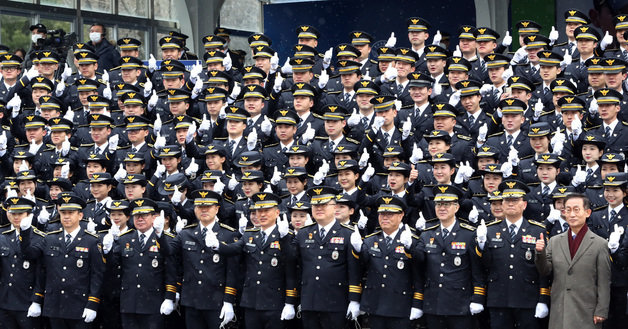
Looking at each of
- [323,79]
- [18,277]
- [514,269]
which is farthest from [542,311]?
[18,277]

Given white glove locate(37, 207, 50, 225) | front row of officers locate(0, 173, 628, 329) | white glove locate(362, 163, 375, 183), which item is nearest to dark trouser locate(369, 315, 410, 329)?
front row of officers locate(0, 173, 628, 329)

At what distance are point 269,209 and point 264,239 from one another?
33cm

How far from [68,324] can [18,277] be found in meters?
0.80

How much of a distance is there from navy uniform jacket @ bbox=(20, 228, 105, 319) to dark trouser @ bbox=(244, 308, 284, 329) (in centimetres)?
177

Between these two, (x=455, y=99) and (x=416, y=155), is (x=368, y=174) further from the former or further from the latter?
(x=455, y=99)

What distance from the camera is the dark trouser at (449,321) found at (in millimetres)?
12031

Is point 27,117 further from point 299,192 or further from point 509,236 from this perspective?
point 509,236

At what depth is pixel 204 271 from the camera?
42.8 ft

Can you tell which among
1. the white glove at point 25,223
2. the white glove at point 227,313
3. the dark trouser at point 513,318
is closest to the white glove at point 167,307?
the white glove at point 227,313

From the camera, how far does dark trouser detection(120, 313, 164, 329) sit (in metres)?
13.2

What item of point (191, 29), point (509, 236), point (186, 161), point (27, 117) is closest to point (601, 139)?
point (509, 236)

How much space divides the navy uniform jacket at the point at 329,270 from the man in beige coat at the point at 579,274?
204cm

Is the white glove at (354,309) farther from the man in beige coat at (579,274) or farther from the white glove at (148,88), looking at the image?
the white glove at (148,88)

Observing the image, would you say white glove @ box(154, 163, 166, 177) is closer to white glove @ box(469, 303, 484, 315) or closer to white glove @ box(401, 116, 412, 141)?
white glove @ box(401, 116, 412, 141)
